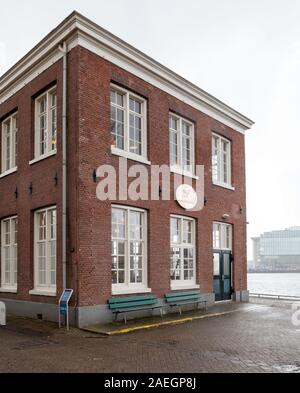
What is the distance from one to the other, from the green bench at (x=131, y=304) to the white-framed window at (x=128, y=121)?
458 cm

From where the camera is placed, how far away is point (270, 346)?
9977mm

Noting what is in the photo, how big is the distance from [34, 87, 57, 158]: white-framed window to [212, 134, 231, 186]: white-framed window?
296 inches

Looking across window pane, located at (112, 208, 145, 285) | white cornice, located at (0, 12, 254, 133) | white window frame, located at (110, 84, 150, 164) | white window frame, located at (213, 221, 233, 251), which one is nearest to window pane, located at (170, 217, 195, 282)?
window pane, located at (112, 208, 145, 285)

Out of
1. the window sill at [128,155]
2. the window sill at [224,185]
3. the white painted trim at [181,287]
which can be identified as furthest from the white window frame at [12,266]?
the window sill at [224,185]

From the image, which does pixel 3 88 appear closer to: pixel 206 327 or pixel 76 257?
pixel 76 257

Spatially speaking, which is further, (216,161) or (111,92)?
(216,161)

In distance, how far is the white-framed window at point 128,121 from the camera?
14539mm

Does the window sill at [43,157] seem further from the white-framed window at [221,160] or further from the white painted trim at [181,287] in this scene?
the white-framed window at [221,160]

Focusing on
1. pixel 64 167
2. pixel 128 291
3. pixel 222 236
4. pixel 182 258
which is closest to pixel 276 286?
pixel 222 236

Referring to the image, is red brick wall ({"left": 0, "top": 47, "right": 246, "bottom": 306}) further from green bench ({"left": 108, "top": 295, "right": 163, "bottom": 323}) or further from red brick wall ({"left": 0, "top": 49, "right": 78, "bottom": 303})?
green bench ({"left": 108, "top": 295, "right": 163, "bottom": 323})

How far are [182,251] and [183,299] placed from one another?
1.80 m

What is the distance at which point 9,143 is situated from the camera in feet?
56.2
